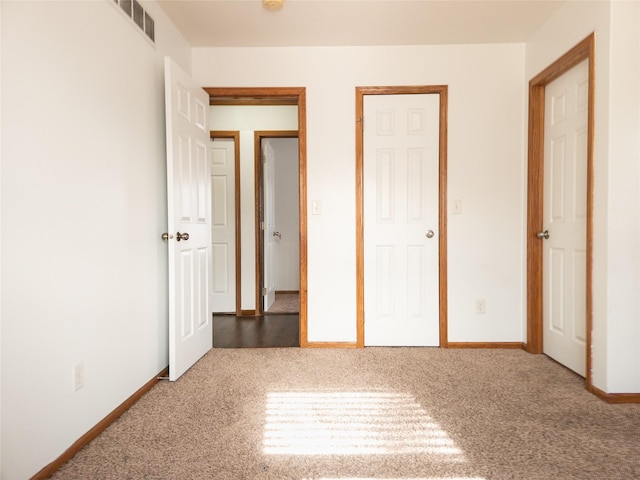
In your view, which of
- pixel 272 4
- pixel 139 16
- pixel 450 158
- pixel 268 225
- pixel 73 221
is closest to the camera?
pixel 73 221

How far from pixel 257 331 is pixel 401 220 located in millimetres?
1714

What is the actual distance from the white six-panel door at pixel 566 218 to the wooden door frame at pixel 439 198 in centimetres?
71

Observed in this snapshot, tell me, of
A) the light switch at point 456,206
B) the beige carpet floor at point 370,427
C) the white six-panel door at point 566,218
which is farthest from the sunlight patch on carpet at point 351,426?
the light switch at point 456,206

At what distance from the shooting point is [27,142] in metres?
1.43

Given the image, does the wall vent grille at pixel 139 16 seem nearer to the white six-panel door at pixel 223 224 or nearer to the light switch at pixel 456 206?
the white six-panel door at pixel 223 224

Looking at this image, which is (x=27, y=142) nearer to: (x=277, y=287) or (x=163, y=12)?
(x=163, y=12)

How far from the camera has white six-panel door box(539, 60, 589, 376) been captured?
2.51 m

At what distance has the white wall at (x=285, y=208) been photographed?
609cm

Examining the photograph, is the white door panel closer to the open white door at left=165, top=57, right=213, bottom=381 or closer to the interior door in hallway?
the open white door at left=165, top=57, right=213, bottom=381

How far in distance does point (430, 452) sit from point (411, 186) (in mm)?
2040

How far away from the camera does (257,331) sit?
381 centimetres

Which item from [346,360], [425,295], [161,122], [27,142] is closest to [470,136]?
[425,295]

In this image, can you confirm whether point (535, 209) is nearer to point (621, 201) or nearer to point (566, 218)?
point (566, 218)

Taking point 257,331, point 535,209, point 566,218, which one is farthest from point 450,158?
point 257,331
